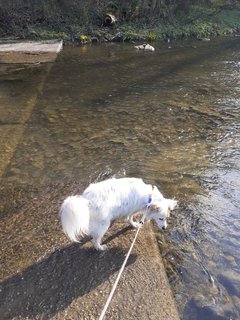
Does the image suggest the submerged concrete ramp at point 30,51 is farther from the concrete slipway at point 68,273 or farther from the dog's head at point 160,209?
the dog's head at point 160,209

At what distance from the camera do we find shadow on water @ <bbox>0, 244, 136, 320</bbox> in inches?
176

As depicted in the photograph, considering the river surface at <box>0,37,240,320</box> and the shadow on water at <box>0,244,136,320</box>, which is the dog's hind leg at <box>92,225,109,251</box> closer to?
the shadow on water at <box>0,244,136,320</box>

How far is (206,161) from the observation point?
859cm

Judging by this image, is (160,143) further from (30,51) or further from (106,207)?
(30,51)

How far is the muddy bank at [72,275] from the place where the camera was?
4461 millimetres

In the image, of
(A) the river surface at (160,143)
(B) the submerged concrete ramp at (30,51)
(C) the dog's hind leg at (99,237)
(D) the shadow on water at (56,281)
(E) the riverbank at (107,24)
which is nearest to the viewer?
(D) the shadow on water at (56,281)

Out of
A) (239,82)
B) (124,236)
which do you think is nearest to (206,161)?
(124,236)

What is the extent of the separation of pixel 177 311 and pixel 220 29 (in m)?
26.4

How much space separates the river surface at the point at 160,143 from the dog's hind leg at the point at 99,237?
1022 millimetres

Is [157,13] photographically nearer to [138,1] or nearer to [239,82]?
[138,1]

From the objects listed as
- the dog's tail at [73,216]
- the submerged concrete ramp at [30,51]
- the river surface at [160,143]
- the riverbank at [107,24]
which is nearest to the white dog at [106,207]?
the dog's tail at [73,216]

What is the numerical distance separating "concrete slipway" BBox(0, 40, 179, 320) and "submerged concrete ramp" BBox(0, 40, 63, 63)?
12.4m

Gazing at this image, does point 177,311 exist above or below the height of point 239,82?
above

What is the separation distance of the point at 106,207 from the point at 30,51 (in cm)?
1555
